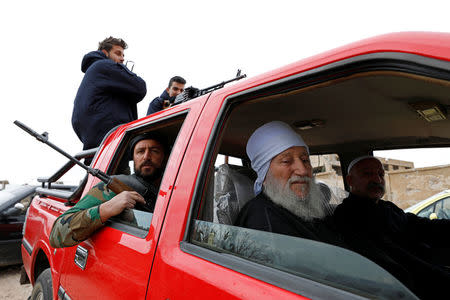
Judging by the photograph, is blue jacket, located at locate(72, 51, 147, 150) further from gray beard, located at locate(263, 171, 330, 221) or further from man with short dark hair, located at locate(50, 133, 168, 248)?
gray beard, located at locate(263, 171, 330, 221)

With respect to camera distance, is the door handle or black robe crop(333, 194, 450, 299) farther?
the door handle

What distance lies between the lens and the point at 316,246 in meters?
0.85

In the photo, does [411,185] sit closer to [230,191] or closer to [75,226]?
[230,191]

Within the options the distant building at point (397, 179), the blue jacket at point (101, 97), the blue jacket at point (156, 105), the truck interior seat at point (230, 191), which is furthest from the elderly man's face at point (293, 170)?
the blue jacket at point (156, 105)

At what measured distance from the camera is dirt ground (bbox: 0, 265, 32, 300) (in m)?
4.57

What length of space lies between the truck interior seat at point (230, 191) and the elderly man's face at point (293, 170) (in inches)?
9.8

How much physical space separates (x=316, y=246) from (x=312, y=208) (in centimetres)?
89

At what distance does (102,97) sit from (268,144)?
86.4 inches

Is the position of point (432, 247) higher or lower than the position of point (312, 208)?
lower

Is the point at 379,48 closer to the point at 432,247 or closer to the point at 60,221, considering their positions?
the point at 60,221

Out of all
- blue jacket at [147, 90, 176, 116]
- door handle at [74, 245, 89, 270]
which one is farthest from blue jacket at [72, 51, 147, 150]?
door handle at [74, 245, 89, 270]

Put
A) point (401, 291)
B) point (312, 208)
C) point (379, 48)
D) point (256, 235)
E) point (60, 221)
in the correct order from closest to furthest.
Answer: point (401, 291)
point (379, 48)
point (256, 235)
point (312, 208)
point (60, 221)

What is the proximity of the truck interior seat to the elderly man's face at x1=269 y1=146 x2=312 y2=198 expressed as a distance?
0.25m

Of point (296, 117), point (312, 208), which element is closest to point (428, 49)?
point (312, 208)
